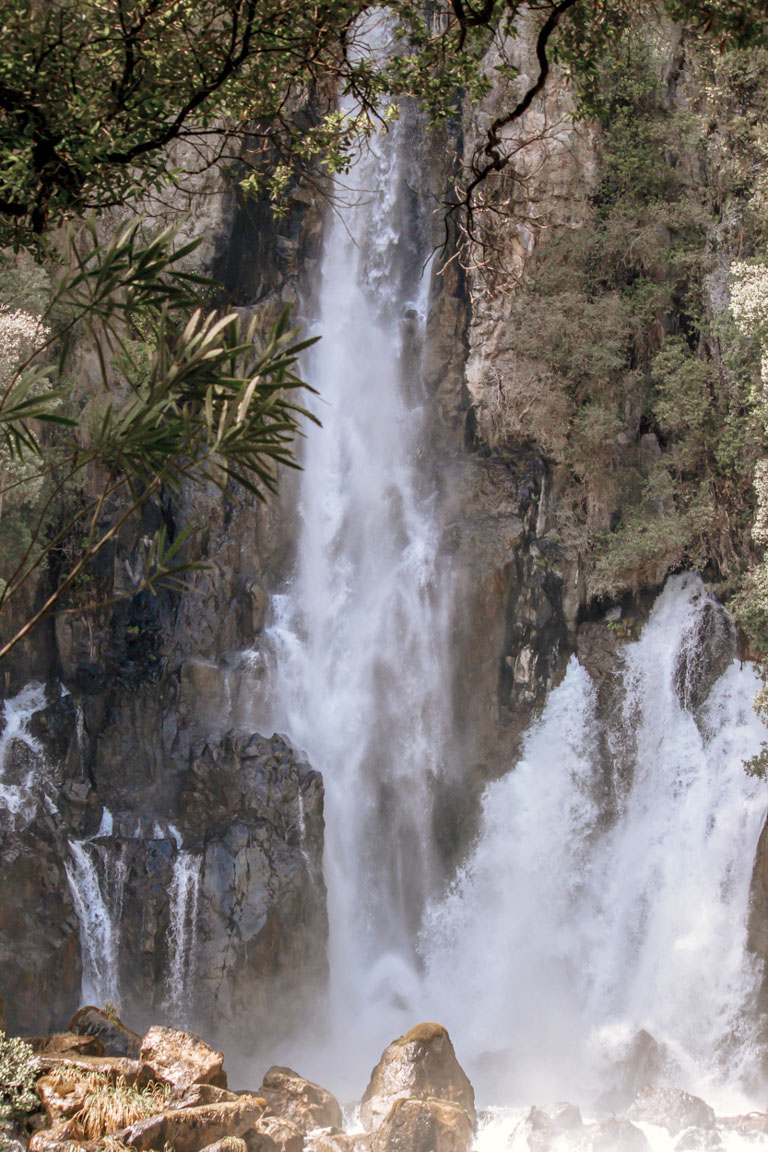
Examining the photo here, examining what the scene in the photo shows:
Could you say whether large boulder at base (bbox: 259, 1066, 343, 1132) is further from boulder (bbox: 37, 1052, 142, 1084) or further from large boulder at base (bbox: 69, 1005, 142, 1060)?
boulder (bbox: 37, 1052, 142, 1084)

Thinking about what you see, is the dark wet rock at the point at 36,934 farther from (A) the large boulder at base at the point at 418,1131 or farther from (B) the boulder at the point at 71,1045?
(A) the large boulder at base at the point at 418,1131

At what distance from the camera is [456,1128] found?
11336 mm

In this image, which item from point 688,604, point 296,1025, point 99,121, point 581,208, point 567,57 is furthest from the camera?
point 581,208

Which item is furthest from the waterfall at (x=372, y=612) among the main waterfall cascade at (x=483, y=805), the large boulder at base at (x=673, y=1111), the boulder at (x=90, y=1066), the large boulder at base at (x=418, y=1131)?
the boulder at (x=90, y=1066)

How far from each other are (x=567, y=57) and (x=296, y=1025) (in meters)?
14.8

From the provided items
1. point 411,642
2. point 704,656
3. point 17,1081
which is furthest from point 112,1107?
point 704,656

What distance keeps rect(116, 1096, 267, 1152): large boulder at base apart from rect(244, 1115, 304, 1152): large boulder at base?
139mm

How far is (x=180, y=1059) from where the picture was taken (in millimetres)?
10125

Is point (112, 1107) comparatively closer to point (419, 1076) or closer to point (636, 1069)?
point (419, 1076)

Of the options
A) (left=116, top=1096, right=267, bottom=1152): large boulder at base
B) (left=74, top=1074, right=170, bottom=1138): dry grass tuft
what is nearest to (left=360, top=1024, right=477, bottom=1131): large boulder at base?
(left=116, top=1096, right=267, bottom=1152): large boulder at base

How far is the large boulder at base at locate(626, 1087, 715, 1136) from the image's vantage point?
42.3 feet

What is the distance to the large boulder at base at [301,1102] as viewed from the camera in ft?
39.3

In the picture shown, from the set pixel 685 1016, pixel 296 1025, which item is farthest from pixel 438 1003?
pixel 685 1016

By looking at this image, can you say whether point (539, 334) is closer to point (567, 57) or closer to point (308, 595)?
point (308, 595)
